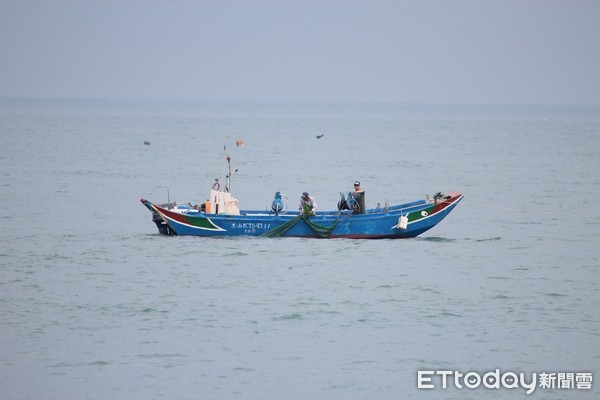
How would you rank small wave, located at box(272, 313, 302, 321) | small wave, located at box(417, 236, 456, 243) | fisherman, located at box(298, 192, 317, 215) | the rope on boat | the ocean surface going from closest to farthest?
the ocean surface
small wave, located at box(272, 313, 302, 321)
fisherman, located at box(298, 192, 317, 215)
the rope on boat
small wave, located at box(417, 236, 456, 243)

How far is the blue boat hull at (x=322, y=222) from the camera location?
113 ft

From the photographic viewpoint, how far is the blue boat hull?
113 ft

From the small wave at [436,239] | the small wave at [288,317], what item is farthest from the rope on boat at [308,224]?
the small wave at [288,317]

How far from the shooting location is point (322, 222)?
1367 inches

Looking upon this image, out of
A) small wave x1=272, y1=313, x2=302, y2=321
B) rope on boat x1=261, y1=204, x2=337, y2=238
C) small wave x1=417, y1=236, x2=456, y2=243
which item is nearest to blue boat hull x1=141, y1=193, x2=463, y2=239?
rope on boat x1=261, y1=204, x2=337, y2=238

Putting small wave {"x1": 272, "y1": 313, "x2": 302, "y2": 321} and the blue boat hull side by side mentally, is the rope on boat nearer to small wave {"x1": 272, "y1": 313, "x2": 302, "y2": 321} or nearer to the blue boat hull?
the blue boat hull

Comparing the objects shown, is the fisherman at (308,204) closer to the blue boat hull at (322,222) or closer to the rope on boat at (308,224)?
the rope on boat at (308,224)

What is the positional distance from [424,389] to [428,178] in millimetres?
48502

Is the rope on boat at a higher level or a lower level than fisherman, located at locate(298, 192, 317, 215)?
lower

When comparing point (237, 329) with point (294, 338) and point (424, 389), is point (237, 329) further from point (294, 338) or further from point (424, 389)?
point (424, 389)

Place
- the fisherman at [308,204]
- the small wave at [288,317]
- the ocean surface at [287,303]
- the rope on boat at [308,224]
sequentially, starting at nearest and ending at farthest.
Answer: the ocean surface at [287,303]
the small wave at [288,317]
the fisherman at [308,204]
the rope on boat at [308,224]

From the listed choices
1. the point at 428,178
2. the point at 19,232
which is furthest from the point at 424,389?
the point at 428,178

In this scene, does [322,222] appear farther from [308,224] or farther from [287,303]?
[287,303]

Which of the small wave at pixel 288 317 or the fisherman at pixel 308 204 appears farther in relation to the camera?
the fisherman at pixel 308 204
